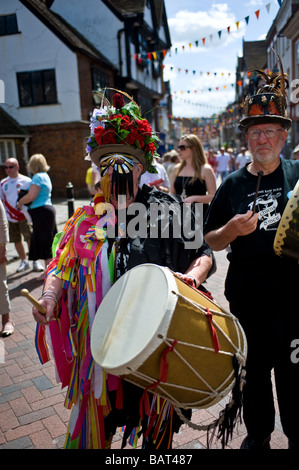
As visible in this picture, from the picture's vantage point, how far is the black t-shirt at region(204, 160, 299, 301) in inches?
74.4

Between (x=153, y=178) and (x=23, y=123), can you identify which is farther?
(x=23, y=123)

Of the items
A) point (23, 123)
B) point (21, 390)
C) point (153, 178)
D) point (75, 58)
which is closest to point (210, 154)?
point (75, 58)

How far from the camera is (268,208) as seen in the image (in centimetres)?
192

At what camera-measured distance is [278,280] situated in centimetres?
189

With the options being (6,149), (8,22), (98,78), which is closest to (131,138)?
(8,22)

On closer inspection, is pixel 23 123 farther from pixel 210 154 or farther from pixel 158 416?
pixel 158 416

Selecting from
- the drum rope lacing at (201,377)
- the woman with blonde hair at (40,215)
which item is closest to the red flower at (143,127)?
the drum rope lacing at (201,377)

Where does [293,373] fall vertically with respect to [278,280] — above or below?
below

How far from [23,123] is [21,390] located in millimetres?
15156

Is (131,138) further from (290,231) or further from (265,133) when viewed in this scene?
(290,231)

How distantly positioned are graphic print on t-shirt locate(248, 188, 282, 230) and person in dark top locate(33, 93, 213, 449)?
335 millimetres

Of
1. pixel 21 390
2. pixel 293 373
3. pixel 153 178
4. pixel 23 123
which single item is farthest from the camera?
pixel 23 123

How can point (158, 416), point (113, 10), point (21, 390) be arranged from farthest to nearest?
point (113, 10)
point (21, 390)
point (158, 416)

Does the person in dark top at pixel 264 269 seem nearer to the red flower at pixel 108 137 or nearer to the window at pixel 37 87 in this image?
the red flower at pixel 108 137
